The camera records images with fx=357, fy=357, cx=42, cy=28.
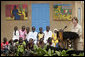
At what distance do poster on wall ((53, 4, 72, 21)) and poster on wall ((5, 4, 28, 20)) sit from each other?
1391 mm

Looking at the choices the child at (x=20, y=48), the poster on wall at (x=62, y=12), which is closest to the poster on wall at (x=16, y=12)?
the poster on wall at (x=62, y=12)

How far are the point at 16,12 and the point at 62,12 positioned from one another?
218cm

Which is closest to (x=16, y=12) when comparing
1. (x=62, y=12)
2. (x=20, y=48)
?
(x=62, y=12)

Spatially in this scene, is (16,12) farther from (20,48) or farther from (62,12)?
(20,48)

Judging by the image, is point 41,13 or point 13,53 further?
point 41,13

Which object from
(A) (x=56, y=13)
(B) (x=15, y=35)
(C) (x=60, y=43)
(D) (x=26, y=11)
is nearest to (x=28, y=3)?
(D) (x=26, y=11)

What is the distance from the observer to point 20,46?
775cm

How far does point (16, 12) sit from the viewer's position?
55.6 feet

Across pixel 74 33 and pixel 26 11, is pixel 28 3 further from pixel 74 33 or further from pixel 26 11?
pixel 74 33

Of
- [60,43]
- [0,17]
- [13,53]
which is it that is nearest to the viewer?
[13,53]

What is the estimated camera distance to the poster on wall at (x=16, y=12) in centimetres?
1677

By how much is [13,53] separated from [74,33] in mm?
1388

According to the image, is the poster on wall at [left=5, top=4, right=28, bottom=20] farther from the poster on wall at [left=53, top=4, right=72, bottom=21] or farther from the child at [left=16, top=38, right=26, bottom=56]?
the child at [left=16, top=38, right=26, bottom=56]

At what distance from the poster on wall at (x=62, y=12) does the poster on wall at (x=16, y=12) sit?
139cm
